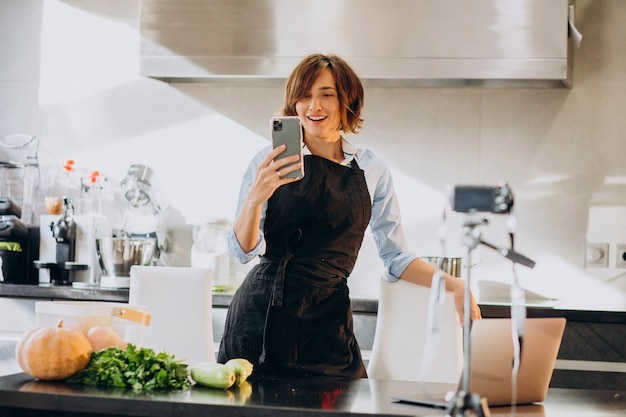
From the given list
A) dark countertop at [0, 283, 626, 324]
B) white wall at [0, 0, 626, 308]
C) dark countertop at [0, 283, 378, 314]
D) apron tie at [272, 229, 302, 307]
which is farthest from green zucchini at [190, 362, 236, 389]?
white wall at [0, 0, 626, 308]

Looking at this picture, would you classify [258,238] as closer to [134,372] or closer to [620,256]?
[134,372]

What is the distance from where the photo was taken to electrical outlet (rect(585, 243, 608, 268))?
3.55 metres

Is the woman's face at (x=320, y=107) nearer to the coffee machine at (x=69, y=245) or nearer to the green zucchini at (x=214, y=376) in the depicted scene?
the green zucchini at (x=214, y=376)

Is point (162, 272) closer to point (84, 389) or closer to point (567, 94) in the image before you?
point (84, 389)

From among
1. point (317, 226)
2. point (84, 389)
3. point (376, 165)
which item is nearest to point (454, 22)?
point (376, 165)

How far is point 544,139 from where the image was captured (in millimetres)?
3637

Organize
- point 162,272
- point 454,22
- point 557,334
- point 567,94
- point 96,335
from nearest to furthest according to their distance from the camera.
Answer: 1. point 557,334
2. point 96,335
3. point 162,272
4. point 454,22
5. point 567,94

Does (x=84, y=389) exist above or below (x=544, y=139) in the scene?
below

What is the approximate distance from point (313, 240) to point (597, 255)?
1.64 metres

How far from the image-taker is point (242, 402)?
1663mm

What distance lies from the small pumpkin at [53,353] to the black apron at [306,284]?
55 cm

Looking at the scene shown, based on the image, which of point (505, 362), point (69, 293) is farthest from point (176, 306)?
point (505, 362)

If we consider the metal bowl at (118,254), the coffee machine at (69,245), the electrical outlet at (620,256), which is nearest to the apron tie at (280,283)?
the metal bowl at (118,254)

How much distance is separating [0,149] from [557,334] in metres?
3.15
